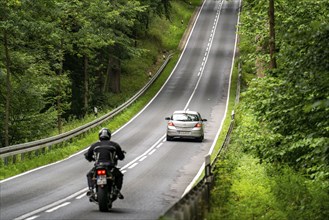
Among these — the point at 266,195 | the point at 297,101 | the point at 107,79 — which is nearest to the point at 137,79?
the point at 107,79

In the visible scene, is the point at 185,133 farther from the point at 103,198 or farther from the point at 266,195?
the point at 103,198

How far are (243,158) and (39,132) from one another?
1293cm

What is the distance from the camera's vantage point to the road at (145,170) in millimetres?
13211

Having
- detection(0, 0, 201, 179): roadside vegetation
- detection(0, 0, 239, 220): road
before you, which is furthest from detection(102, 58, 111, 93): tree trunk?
detection(0, 0, 239, 220): road

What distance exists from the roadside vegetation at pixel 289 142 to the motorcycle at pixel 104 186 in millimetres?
2209

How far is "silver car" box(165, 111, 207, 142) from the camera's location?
2923 cm

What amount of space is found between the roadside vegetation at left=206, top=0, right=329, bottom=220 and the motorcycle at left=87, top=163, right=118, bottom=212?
2209 millimetres

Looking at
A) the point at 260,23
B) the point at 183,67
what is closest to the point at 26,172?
the point at 260,23

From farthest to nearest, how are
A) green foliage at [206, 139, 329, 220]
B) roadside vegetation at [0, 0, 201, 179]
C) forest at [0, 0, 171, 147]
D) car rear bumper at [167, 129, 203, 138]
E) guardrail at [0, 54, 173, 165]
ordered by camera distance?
car rear bumper at [167, 129, 203, 138] < forest at [0, 0, 171, 147] < roadside vegetation at [0, 0, 201, 179] < guardrail at [0, 54, 173, 165] < green foliage at [206, 139, 329, 220]

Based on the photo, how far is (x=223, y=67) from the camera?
195 feet

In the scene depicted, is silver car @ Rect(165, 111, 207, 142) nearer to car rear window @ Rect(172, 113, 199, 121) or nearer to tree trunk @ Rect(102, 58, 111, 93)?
car rear window @ Rect(172, 113, 199, 121)

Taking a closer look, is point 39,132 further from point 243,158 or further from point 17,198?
point 17,198

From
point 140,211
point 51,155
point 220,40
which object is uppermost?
point 220,40

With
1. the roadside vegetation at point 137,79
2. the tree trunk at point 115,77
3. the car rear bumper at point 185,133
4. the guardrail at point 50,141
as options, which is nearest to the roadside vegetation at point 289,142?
the guardrail at point 50,141
